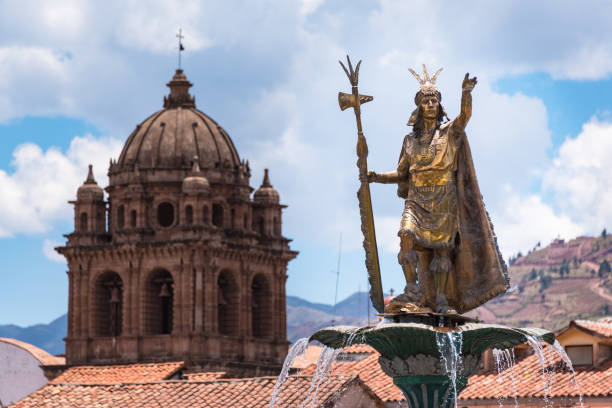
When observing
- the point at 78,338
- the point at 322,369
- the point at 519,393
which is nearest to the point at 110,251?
the point at 78,338

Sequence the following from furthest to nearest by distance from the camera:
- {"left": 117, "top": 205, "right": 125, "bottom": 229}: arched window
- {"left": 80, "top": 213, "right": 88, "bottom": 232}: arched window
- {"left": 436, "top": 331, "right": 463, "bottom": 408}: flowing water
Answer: {"left": 80, "top": 213, "right": 88, "bottom": 232}: arched window, {"left": 117, "top": 205, "right": 125, "bottom": 229}: arched window, {"left": 436, "top": 331, "right": 463, "bottom": 408}: flowing water

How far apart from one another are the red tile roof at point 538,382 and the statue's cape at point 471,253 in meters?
23.2

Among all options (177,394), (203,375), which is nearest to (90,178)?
A: (203,375)

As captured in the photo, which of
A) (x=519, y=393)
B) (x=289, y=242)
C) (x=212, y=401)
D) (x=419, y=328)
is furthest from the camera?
(x=289, y=242)

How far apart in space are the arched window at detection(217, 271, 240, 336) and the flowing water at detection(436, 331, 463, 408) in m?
64.7

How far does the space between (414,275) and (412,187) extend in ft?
3.56

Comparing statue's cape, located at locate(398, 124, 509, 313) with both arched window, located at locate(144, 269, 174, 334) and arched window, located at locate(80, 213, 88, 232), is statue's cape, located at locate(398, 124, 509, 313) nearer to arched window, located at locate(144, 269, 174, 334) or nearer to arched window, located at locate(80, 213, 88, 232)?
arched window, located at locate(144, 269, 174, 334)

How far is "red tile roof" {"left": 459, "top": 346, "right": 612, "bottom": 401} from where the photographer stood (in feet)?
146

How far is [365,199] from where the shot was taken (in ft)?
68.0

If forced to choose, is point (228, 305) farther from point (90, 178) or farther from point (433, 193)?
point (433, 193)

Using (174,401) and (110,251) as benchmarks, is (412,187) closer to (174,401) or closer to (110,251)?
(174,401)

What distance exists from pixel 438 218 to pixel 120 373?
60.8 m

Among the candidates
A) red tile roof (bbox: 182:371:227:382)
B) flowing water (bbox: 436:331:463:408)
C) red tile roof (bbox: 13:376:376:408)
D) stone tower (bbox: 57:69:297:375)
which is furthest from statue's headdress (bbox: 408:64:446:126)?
stone tower (bbox: 57:69:297:375)

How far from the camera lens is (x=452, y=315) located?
64.4 ft
